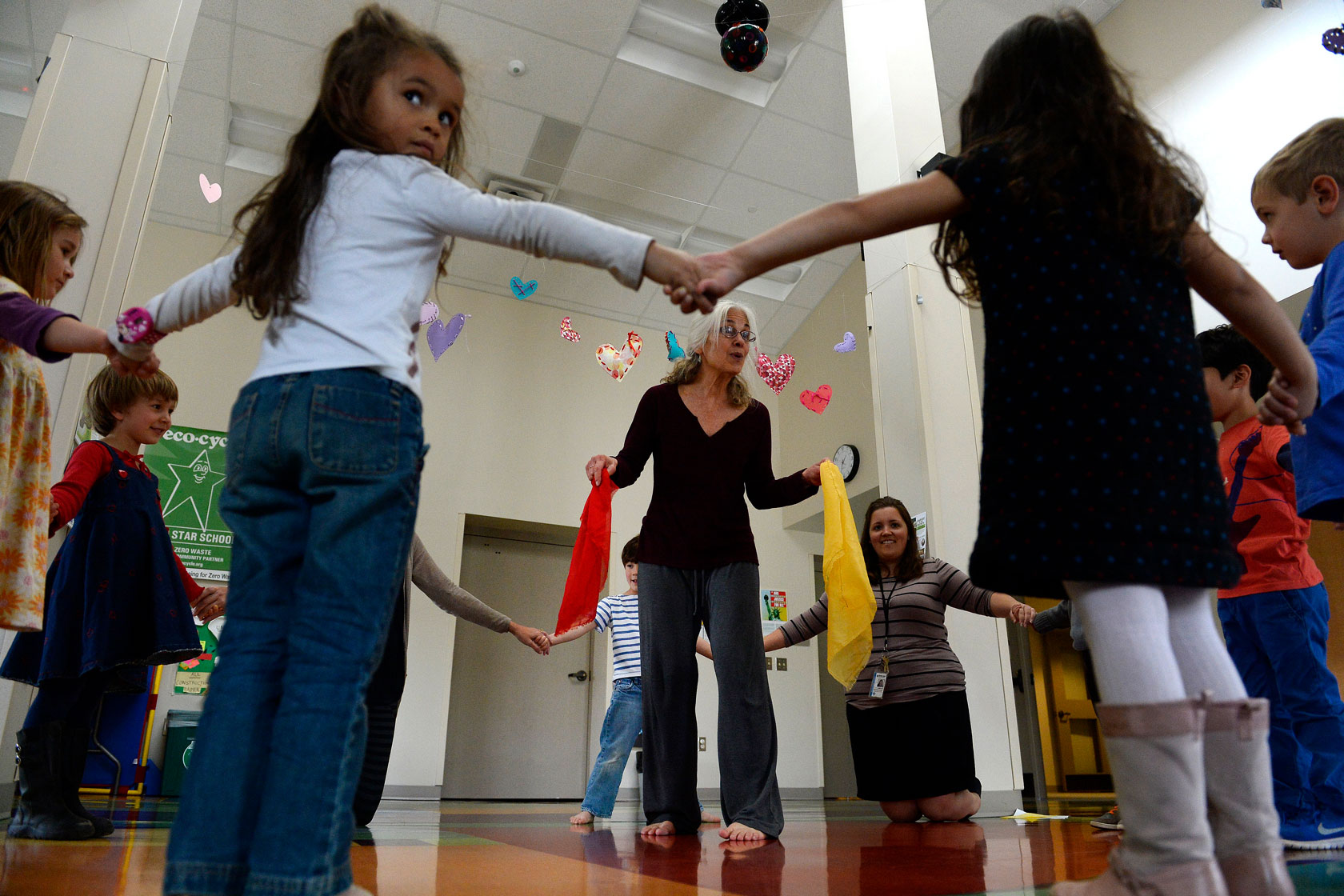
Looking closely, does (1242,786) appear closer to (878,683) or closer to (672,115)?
(878,683)

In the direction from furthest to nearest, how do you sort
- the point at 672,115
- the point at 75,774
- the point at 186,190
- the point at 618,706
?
the point at 186,190 < the point at 672,115 < the point at 618,706 < the point at 75,774

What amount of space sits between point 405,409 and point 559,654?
621 cm

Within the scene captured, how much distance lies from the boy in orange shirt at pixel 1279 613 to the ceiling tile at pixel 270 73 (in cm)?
433

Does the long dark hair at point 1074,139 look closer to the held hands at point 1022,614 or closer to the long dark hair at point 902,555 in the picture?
the held hands at point 1022,614

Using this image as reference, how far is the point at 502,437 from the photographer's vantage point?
6.82m

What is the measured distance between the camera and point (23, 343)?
4.10 ft

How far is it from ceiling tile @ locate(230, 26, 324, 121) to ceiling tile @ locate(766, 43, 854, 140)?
2.53 m

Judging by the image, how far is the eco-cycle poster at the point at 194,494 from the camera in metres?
5.64

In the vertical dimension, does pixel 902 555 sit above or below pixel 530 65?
below

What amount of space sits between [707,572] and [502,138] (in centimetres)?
399

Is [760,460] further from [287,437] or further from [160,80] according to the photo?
[160,80]

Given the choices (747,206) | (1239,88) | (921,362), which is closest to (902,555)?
(921,362)

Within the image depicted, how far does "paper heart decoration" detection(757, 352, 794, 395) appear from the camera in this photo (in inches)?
226

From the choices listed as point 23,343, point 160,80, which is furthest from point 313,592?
point 160,80
